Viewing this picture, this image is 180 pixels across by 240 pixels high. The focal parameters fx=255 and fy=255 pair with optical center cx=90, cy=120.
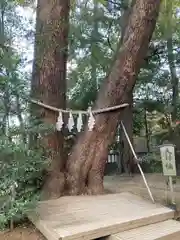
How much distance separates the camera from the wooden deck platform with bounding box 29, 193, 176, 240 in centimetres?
252

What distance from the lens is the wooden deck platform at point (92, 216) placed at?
8.25 feet

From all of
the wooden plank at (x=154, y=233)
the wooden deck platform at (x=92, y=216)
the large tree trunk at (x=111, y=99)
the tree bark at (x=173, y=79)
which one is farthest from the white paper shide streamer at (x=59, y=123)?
the tree bark at (x=173, y=79)

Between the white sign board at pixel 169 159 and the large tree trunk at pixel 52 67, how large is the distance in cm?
147

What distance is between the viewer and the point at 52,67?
3910 millimetres

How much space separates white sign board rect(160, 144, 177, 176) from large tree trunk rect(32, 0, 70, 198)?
1.47 m

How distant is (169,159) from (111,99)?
1.23 meters

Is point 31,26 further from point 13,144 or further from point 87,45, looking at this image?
point 87,45

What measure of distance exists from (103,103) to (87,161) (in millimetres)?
923

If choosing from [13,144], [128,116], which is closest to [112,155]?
[128,116]

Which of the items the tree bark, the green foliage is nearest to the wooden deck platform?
the green foliage

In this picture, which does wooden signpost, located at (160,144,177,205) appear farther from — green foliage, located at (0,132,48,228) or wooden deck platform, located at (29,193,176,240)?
green foliage, located at (0,132,48,228)

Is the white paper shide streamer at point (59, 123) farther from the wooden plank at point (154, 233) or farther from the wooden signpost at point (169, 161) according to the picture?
the wooden plank at point (154, 233)

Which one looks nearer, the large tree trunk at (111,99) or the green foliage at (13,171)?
the green foliage at (13,171)

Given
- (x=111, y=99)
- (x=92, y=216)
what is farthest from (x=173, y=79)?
(x=92, y=216)
